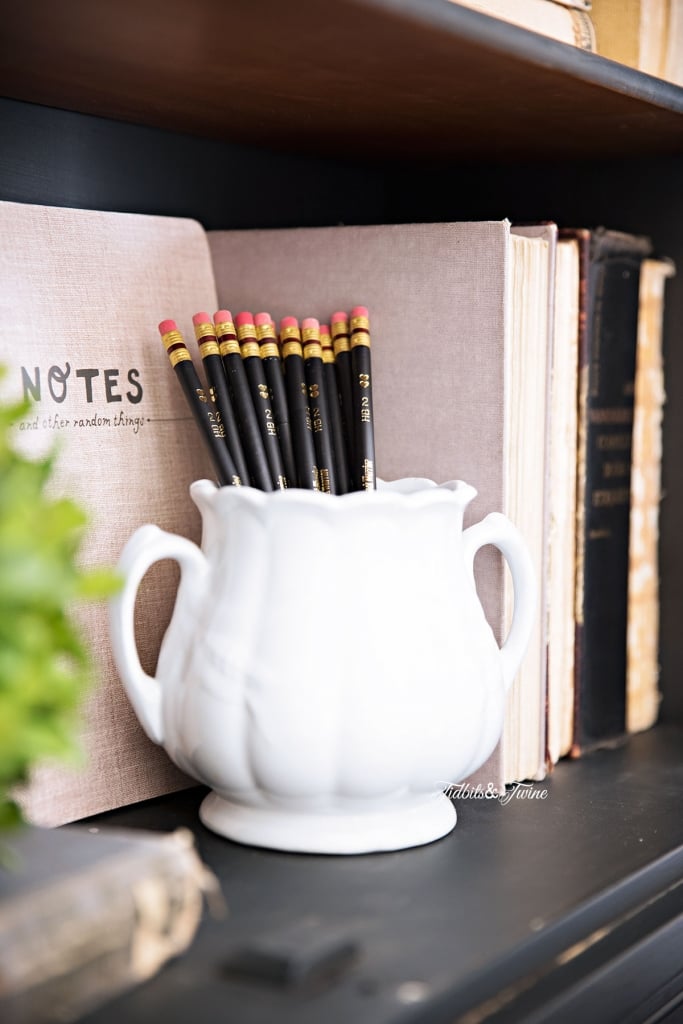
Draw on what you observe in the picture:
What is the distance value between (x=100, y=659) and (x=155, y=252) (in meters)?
0.23

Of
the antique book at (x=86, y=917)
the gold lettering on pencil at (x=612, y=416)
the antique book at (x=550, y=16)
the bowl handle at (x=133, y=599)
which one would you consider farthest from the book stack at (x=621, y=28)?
the antique book at (x=86, y=917)

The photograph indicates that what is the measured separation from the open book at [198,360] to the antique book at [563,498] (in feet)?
0.09

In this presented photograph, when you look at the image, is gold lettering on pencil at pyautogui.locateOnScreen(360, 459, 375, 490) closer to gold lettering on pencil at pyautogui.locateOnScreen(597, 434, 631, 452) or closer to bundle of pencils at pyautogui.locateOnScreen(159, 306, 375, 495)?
bundle of pencils at pyautogui.locateOnScreen(159, 306, 375, 495)

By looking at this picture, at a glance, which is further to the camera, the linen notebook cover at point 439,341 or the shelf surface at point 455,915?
the linen notebook cover at point 439,341

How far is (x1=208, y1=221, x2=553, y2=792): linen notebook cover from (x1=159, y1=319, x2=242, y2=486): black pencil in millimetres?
101

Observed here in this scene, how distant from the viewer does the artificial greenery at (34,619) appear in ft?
1.24

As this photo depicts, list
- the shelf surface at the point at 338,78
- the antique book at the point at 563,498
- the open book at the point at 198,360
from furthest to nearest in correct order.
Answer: the antique book at the point at 563,498, the open book at the point at 198,360, the shelf surface at the point at 338,78

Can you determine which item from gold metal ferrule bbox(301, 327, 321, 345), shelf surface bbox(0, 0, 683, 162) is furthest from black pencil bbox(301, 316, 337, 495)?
shelf surface bbox(0, 0, 683, 162)

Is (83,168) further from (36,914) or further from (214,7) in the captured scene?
(36,914)

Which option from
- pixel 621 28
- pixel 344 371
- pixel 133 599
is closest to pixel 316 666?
pixel 133 599

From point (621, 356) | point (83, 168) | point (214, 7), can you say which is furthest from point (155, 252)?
→ point (621, 356)

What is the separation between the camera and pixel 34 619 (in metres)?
0.40

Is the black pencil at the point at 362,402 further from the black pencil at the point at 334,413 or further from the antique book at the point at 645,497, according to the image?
the antique book at the point at 645,497

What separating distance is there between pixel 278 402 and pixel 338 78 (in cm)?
17
